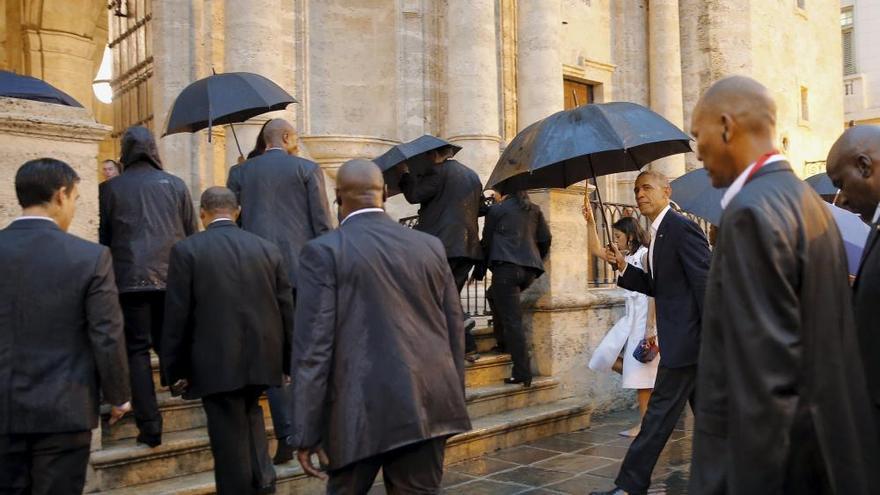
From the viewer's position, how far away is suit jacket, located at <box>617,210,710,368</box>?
5465 millimetres

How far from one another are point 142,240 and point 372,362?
2593 mm

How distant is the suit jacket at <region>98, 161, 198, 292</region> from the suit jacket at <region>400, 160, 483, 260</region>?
2.57 m

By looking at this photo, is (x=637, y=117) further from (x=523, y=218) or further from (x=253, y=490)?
(x=253, y=490)

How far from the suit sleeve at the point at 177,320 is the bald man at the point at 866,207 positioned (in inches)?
130

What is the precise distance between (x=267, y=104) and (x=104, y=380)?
11.2 feet

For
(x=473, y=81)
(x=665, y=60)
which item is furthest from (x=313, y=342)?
(x=665, y=60)

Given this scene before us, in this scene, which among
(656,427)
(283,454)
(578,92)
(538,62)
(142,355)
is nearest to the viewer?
(656,427)

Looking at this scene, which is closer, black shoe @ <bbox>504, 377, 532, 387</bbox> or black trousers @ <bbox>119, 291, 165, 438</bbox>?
black trousers @ <bbox>119, 291, 165, 438</bbox>

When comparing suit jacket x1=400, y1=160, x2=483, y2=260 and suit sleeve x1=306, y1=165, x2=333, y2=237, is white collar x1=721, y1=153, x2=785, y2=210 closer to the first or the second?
suit sleeve x1=306, y1=165, x2=333, y2=237

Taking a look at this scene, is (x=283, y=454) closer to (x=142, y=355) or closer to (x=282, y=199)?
(x=142, y=355)

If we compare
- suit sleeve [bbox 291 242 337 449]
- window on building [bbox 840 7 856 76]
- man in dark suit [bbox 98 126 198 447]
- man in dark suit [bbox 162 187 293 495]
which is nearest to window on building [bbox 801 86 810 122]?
window on building [bbox 840 7 856 76]

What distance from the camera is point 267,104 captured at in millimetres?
6887

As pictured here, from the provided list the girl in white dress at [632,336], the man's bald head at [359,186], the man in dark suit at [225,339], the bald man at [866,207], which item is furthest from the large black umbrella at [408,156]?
the bald man at [866,207]

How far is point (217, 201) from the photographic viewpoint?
16.5 ft
